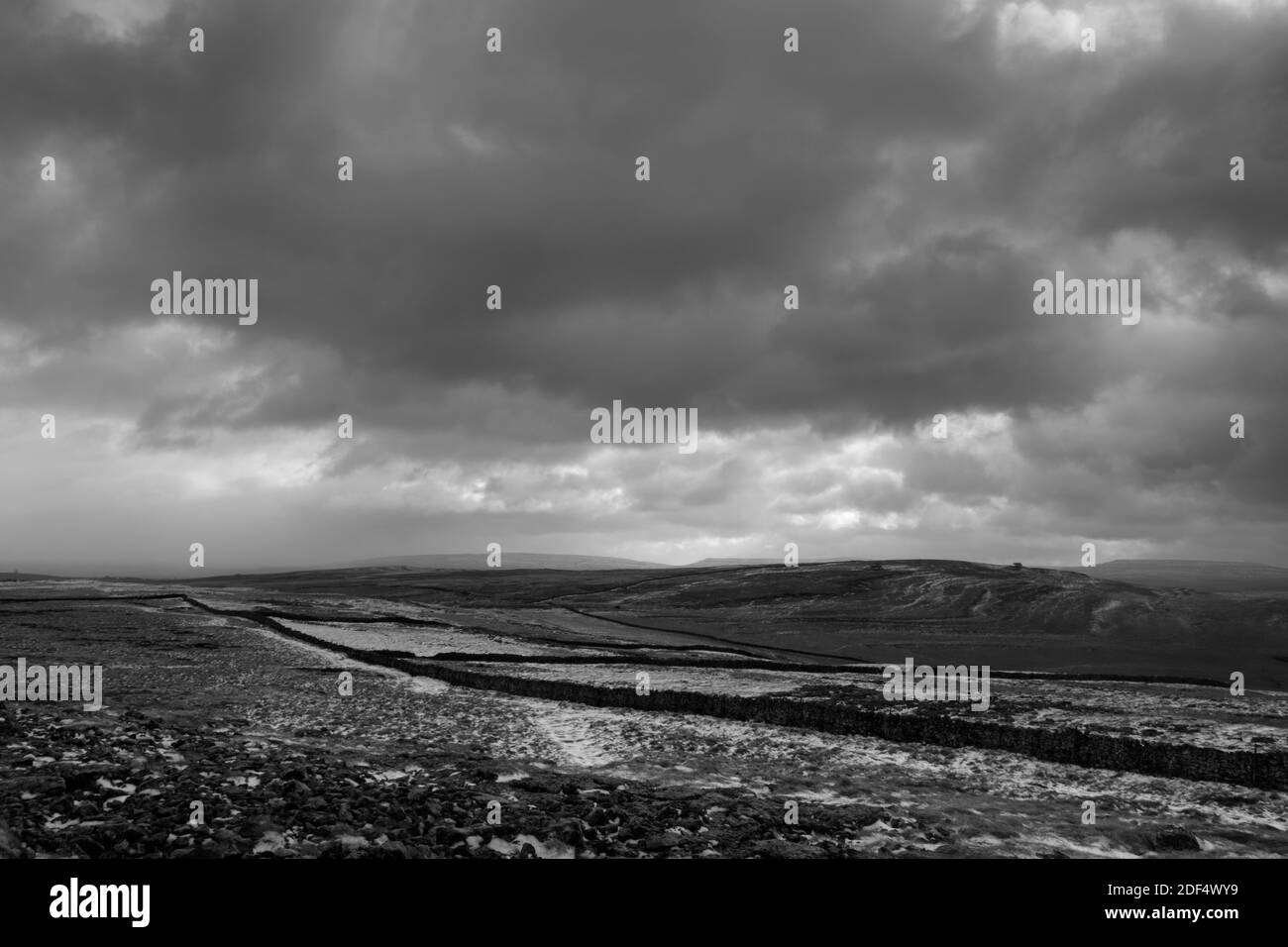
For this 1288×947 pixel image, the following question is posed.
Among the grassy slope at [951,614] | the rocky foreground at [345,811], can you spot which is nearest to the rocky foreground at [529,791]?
the rocky foreground at [345,811]

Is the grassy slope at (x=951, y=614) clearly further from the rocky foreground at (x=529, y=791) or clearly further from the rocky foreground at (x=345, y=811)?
the rocky foreground at (x=345, y=811)

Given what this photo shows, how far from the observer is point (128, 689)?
106 feet

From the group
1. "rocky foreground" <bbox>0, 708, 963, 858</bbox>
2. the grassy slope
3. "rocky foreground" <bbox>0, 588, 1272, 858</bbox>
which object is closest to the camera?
"rocky foreground" <bbox>0, 708, 963, 858</bbox>

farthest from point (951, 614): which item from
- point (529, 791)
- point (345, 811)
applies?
point (345, 811)

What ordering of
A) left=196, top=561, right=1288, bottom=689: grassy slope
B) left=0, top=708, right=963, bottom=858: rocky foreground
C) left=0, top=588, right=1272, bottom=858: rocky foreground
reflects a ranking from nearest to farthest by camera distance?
left=0, top=708, right=963, bottom=858: rocky foreground, left=0, top=588, right=1272, bottom=858: rocky foreground, left=196, top=561, right=1288, bottom=689: grassy slope

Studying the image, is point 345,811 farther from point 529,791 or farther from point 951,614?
point 951,614

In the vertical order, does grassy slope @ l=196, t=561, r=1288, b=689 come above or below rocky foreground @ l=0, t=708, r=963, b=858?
below

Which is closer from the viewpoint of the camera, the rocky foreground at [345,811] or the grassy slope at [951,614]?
the rocky foreground at [345,811]

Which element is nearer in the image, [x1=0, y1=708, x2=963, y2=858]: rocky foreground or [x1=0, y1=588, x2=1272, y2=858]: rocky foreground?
[x1=0, y1=708, x2=963, y2=858]: rocky foreground

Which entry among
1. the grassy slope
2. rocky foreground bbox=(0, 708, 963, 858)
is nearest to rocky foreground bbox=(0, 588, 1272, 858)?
rocky foreground bbox=(0, 708, 963, 858)

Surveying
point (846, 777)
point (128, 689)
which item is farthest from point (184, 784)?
point (128, 689)

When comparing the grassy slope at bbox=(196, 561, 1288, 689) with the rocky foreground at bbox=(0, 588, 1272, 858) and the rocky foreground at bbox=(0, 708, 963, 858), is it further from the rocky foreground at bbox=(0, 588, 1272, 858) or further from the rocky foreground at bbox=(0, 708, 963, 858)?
the rocky foreground at bbox=(0, 708, 963, 858)
